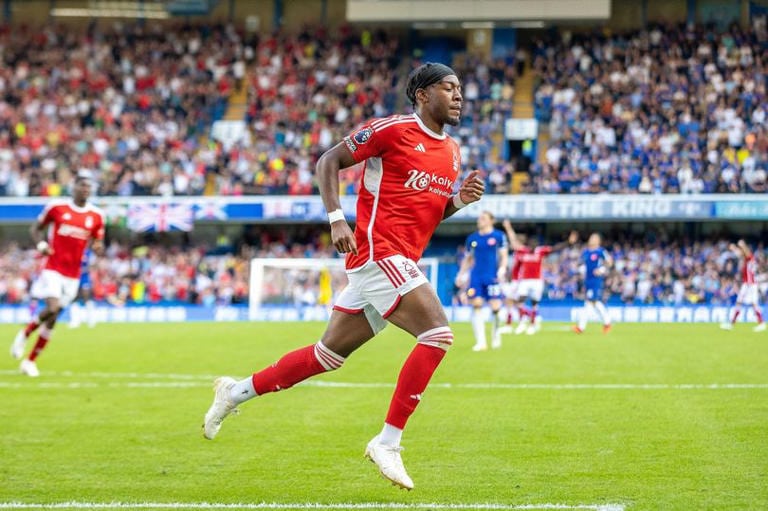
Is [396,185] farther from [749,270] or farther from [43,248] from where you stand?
[749,270]

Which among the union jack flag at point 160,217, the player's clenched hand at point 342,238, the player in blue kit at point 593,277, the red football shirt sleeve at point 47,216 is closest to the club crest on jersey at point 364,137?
the player's clenched hand at point 342,238

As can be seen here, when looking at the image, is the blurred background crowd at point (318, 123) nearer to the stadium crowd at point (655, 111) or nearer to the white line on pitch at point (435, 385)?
the stadium crowd at point (655, 111)

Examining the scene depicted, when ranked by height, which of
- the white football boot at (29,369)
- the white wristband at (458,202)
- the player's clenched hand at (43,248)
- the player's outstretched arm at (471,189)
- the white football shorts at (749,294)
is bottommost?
the white football shorts at (749,294)

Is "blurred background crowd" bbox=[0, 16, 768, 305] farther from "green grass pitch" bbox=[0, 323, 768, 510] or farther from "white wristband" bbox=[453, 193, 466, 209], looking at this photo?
"white wristband" bbox=[453, 193, 466, 209]

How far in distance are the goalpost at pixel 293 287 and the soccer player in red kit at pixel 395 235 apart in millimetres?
28073

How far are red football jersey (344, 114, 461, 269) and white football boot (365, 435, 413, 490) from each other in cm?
120

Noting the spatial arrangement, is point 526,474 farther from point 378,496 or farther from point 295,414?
point 295,414

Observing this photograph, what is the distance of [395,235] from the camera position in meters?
7.02

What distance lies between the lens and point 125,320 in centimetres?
3619

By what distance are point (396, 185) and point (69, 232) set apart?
9633 mm

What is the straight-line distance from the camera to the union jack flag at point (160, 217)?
40325 millimetres

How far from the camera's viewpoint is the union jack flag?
40.3 meters

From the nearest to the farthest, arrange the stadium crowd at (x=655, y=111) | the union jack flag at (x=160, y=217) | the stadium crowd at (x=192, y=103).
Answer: the stadium crowd at (x=655, y=111), the union jack flag at (x=160, y=217), the stadium crowd at (x=192, y=103)

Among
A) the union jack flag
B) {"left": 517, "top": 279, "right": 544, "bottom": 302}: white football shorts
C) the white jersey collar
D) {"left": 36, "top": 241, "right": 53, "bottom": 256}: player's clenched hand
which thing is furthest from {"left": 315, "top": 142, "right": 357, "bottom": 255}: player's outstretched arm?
the union jack flag
